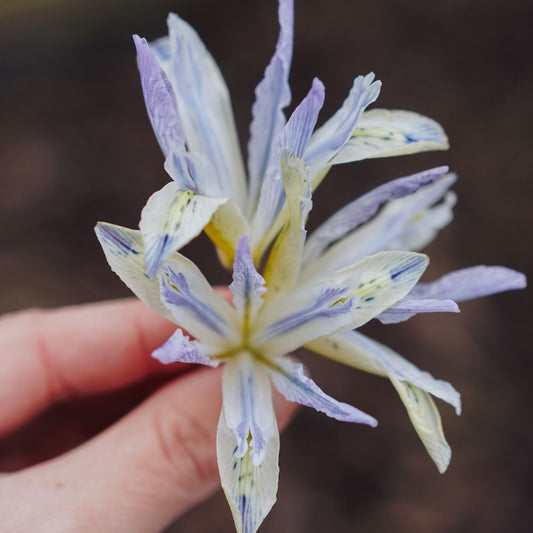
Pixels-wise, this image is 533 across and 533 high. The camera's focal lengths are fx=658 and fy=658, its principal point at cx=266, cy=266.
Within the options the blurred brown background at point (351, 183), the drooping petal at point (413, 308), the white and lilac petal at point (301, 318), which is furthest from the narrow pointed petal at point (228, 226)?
the blurred brown background at point (351, 183)

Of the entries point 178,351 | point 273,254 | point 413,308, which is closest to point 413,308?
point 413,308

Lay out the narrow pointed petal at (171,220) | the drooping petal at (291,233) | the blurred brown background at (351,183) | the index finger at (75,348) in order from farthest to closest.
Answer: the blurred brown background at (351,183)
the index finger at (75,348)
the drooping petal at (291,233)
the narrow pointed petal at (171,220)

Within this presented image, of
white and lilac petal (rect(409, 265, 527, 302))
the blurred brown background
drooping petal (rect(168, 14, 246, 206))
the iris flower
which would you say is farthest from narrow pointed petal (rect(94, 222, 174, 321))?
the blurred brown background

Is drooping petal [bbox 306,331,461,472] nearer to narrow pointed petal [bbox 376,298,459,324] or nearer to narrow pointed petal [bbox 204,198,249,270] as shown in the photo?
narrow pointed petal [bbox 376,298,459,324]

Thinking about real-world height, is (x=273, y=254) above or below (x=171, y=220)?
below

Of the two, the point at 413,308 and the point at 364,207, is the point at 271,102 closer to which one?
the point at 364,207

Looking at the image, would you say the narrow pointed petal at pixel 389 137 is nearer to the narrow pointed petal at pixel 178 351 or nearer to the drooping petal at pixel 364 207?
the drooping petal at pixel 364 207
